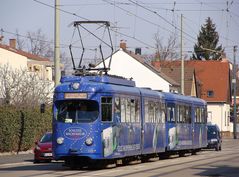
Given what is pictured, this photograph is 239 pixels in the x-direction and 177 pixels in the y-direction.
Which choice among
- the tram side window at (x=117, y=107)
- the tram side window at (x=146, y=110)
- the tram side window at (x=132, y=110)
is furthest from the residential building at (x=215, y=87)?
the tram side window at (x=117, y=107)

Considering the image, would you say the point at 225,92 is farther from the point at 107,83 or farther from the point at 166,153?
the point at 107,83

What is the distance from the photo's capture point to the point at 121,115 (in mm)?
26859

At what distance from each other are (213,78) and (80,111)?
2999 inches

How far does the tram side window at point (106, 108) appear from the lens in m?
25.5

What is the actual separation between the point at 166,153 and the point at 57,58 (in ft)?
23.8

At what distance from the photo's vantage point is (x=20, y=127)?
42.0 metres

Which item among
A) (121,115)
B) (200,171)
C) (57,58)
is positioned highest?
(57,58)

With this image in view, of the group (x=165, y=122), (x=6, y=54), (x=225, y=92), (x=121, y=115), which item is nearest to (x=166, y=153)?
(x=165, y=122)

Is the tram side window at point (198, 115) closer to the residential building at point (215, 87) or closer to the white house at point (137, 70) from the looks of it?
the white house at point (137, 70)

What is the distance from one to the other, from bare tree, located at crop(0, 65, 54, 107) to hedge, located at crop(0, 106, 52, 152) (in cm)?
559

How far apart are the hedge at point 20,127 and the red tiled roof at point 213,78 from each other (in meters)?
54.2

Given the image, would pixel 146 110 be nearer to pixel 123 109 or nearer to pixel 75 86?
pixel 123 109

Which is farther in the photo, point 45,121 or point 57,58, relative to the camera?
point 45,121

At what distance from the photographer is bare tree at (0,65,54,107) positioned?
174ft
